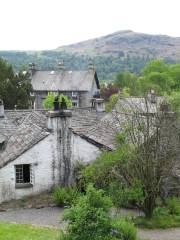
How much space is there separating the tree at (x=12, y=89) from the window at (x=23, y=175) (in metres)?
29.9

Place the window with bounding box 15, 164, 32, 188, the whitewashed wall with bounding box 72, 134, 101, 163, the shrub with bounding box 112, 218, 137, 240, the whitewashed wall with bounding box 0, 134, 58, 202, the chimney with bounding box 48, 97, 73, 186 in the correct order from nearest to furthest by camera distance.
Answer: the shrub with bounding box 112, 218, 137, 240 < the whitewashed wall with bounding box 0, 134, 58, 202 < the window with bounding box 15, 164, 32, 188 < the chimney with bounding box 48, 97, 73, 186 < the whitewashed wall with bounding box 72, 134, 101, 163

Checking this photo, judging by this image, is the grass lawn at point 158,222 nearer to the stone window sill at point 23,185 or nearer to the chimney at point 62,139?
the chimney at point 62,139

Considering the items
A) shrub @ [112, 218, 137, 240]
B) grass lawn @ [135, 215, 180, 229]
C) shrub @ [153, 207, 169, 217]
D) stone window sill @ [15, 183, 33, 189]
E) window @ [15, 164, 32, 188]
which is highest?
shrub @ [112, 218, 137, 240]

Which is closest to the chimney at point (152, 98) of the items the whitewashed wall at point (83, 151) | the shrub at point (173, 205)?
the whitewashed wall at point (83, 151)

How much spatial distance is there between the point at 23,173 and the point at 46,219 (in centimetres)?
452

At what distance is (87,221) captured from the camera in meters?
16.7

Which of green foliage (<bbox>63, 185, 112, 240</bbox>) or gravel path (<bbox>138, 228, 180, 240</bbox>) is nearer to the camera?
green foliage (<bbox>63, 185, 112, 240</bbox>)

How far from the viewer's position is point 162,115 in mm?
25578

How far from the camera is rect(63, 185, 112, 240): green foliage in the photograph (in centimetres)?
1662

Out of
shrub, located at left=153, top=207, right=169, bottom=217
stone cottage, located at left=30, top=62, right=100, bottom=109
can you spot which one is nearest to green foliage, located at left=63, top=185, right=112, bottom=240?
shrub, located at left=153, top=207, right=169, bottom=217

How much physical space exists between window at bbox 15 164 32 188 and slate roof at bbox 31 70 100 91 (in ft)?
214

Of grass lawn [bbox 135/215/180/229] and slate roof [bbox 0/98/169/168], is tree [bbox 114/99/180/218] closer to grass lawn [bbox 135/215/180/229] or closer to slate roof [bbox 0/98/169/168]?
grass lawn [bbox 135/215/180/229]

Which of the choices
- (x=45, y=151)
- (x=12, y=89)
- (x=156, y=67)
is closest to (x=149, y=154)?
(x=45, y=151)

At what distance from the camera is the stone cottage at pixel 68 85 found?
95.8m
